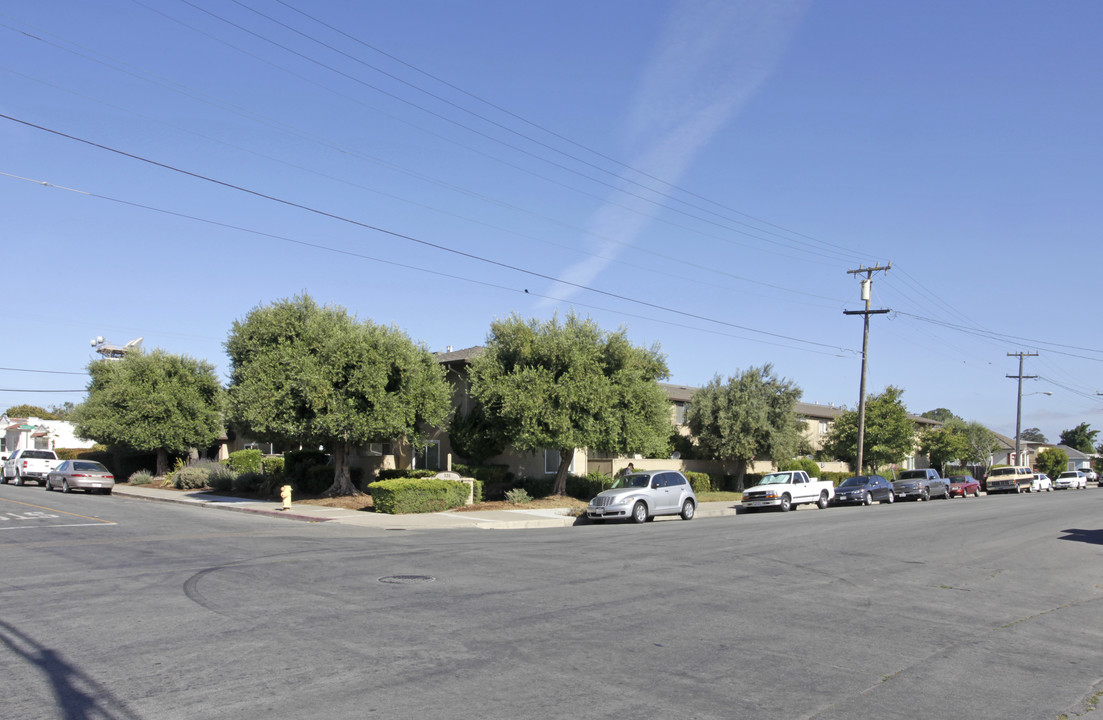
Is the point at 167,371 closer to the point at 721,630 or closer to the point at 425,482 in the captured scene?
the point at 425,482

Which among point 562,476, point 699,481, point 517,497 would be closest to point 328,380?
point 517,497

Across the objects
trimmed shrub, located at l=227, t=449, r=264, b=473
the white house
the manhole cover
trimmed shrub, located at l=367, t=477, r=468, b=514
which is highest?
the manhole cover

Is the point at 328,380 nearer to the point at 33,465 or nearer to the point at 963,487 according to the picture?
the point at 33,465

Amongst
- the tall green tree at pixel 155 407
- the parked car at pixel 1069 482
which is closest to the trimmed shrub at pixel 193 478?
the tall green tree at pixel 155 407

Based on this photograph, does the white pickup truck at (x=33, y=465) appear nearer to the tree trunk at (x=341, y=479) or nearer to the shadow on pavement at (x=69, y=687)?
the tree trunk at (x=341, y=479)

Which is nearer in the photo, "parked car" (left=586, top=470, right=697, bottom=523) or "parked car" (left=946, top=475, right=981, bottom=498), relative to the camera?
"parked car" (left=586, top=470, right=697, bottom=523)

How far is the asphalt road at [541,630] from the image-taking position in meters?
6.01

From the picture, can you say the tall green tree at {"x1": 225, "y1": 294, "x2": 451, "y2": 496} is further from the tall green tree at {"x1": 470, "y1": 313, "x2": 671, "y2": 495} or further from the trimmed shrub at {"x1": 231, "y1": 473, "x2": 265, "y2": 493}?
the trimmed shrub at {"x1": 231, "y1": 473, "x2": 265, "y2": 493}

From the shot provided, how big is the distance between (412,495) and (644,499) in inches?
292

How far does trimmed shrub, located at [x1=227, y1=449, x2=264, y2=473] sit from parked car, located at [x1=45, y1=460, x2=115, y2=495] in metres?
5.39

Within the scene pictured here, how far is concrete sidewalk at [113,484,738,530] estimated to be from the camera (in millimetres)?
22641

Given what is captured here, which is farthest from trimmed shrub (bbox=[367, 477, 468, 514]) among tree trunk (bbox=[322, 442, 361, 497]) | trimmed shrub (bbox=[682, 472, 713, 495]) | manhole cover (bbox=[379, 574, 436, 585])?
trimmed shrub (bbox=[682, 472, 713, 495])

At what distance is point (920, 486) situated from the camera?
4034 cm

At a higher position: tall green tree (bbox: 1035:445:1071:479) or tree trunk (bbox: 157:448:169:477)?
tall green tree (bbox: 1035:445:1071:479)
